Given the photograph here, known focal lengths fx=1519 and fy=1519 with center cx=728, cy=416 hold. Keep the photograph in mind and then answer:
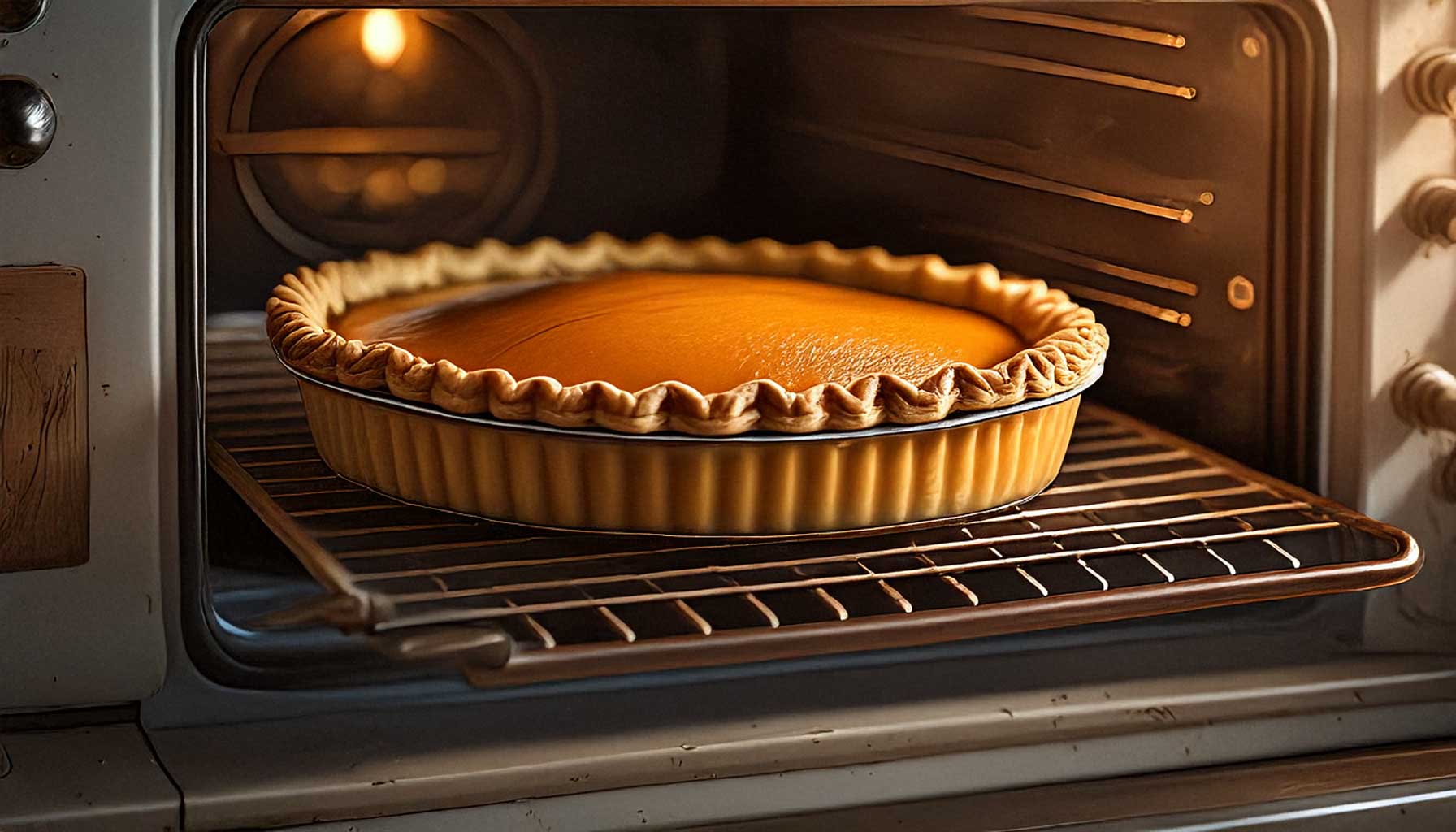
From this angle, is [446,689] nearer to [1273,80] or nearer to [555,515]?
[555,515]

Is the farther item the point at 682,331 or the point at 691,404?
the point at 682,331

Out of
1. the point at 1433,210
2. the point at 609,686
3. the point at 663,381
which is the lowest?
the point at 609,686

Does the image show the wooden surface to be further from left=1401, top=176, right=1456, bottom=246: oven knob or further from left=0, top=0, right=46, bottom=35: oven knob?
left=1401, top=176, right=1456, bottom=246: oven knob

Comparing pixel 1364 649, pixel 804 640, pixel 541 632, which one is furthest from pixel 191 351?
pixel 1364 649

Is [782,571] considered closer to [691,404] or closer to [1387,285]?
[691,404]

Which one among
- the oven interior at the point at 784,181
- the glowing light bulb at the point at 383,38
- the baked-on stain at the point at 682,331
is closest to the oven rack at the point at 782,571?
the oven interior at the point at 784,181

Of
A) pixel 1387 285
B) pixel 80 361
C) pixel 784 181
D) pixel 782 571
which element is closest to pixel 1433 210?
A: pixel 1387 285

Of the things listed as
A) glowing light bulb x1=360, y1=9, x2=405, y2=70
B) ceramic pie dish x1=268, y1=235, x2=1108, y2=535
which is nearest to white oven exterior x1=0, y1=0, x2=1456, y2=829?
ceramic pie dish x1=268, y1=235, x2=1108, y2=535
